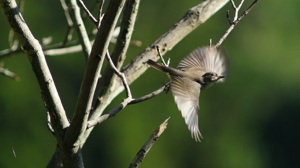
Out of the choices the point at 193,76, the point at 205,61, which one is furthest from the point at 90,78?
the point at 205,61

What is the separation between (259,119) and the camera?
19469mm

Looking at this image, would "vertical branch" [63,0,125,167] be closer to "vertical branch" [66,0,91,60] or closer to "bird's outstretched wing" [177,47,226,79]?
"vertical branch" [66,0,91,60]

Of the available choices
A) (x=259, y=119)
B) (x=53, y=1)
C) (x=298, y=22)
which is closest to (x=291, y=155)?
(x=259, y=119)

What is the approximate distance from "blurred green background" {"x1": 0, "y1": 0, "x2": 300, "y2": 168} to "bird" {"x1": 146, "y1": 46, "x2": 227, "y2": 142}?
977cm

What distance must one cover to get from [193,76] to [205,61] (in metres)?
0.23

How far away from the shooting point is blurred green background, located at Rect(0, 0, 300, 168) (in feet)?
49.6

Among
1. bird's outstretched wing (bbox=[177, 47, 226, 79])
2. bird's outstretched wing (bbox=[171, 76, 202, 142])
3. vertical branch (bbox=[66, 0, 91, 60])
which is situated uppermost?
vertical branch (bbox=[66, 0, 91, 60])

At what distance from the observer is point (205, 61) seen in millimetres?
3539

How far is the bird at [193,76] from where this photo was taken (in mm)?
2910

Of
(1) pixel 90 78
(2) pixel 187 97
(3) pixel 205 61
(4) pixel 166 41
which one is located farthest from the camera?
(3) pixel 205 61

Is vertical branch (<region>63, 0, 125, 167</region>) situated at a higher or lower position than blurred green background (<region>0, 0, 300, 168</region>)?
higher

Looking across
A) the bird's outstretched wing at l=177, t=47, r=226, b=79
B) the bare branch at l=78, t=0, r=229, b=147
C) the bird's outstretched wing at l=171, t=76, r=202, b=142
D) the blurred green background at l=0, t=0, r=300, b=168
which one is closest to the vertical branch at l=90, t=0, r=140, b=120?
the bare branch at l=78, t=0, r=229, b=147

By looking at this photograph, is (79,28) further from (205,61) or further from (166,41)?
(205,61)

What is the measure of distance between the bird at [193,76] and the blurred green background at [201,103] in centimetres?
977
